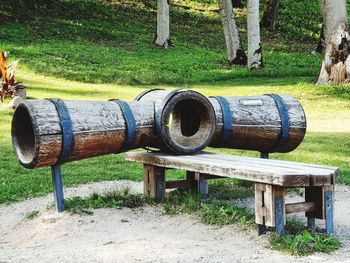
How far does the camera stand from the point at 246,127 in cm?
888

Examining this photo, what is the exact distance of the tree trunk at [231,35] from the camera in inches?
933

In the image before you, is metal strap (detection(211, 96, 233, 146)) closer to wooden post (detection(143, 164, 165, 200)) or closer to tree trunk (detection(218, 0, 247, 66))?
wooden post (detection(143, 164, 165, 200))

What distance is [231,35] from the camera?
24.1 metres

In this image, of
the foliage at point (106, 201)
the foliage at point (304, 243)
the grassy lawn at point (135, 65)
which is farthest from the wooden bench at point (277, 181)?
the grassy lawn at point (135, 65)

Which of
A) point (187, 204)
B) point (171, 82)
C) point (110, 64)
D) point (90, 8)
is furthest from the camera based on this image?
point (90, 8)

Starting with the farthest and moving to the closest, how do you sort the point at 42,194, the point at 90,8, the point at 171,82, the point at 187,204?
the point at 90,8 → the point at 171,82 → the point at 42,194 → the point at 187,204

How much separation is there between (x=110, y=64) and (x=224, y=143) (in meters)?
13.5

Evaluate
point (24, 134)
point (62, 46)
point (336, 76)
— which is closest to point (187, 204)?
point (24, 134)

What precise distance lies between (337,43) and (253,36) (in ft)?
13.3

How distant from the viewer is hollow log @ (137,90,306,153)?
8756mm

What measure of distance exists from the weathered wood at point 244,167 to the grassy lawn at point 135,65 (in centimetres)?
216

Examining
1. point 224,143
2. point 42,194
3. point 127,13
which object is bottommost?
point 42,194

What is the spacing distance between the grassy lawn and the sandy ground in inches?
70.6

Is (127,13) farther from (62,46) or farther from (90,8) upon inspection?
(62,46)
